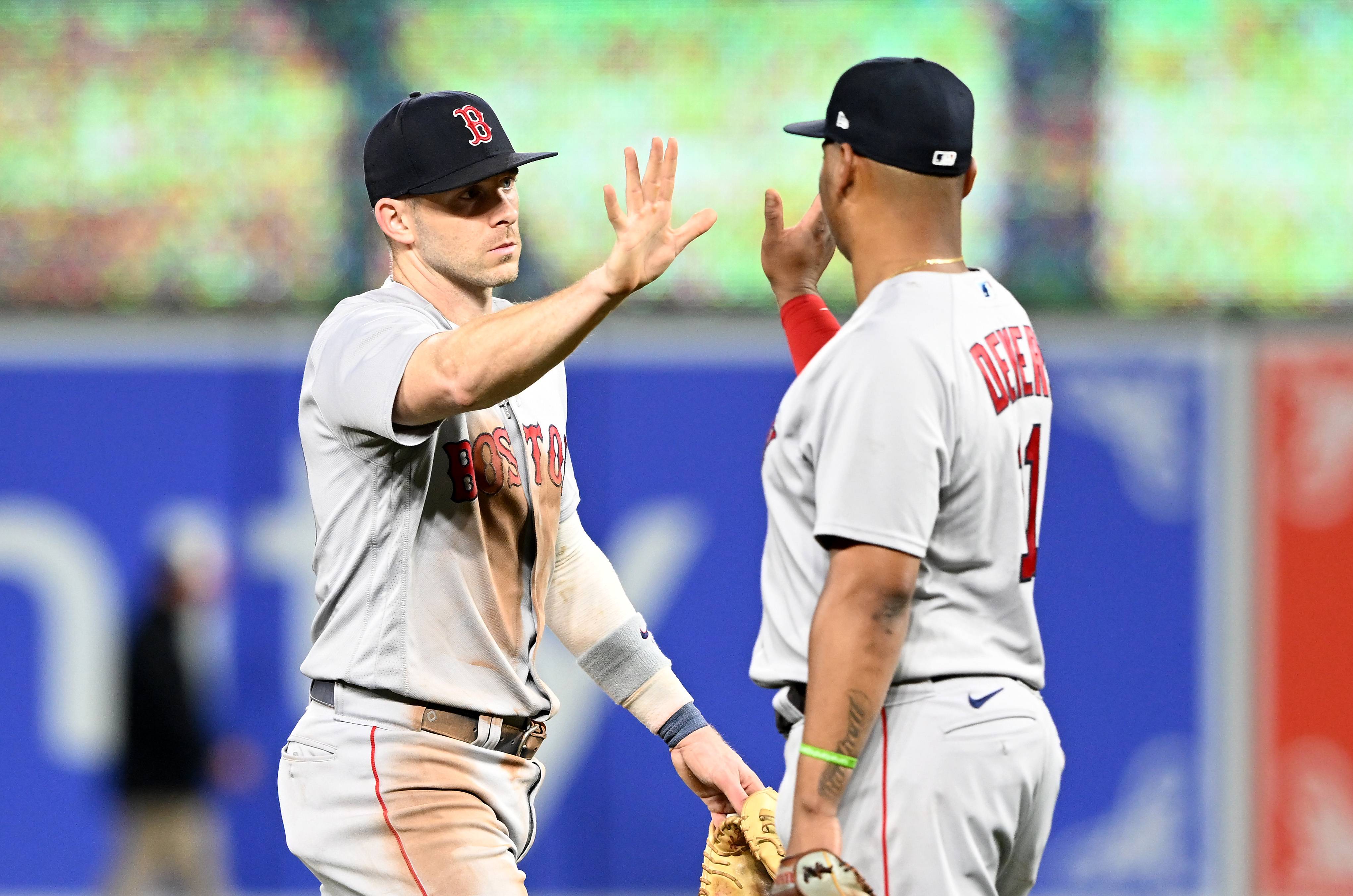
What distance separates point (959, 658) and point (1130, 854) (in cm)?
394

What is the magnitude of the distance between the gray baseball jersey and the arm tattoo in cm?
80

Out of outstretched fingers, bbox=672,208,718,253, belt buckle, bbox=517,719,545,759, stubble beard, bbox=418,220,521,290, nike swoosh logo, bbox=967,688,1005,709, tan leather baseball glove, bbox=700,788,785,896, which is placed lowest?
tan leather baseball glove, bbox=700,788,785,896

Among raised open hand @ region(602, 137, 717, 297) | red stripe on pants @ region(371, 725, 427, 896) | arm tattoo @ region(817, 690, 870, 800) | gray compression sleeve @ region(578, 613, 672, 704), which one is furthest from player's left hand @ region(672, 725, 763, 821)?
raised open hand @ region(602, 137, 717, 297)

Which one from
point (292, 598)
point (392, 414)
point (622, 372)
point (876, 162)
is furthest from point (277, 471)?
point (876, 162)

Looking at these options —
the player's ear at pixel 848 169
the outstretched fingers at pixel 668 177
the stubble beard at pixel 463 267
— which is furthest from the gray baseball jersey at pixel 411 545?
the player's ear at pixel 848 169

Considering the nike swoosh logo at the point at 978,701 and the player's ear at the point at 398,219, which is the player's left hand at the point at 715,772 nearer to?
the nike swoosh logo at the point at 978,701

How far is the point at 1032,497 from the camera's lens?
2.62 metres

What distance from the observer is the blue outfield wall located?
237 inches

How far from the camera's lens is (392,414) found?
107 inches

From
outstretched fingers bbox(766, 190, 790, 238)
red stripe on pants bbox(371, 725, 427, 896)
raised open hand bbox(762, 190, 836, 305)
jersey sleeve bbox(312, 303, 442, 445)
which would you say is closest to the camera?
jersey sleeve bbox(312, 303, 442, 445)

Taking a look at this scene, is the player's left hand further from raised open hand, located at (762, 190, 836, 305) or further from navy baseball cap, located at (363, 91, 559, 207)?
navy baseball cap, located at (363, 91, 559, 207)

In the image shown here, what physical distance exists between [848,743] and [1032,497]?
519mm

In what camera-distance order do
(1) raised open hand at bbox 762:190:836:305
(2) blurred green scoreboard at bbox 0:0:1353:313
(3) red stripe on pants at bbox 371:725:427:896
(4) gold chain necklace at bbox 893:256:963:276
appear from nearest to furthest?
(4) gold chain necklace at bbox 893:256:963:276 → (3) red stripe on pants at bbox 371:725:427:896 → (1) raised open hand at bbox 762:190:836:305 → (2) blurred green scoreboard at bbox 0:0:1353:313

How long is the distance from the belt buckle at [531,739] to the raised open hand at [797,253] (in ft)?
2.98
